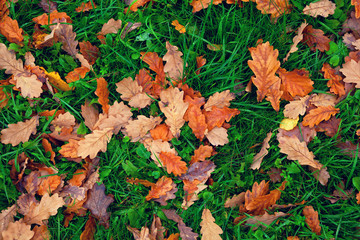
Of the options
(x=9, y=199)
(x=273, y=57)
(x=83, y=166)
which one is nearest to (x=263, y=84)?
(x=273, y=57)

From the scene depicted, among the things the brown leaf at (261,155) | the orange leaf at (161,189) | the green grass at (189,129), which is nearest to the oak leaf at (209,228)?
the green grass at (189,129)

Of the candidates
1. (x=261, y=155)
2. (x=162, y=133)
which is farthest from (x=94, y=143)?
(x=261, y=155)

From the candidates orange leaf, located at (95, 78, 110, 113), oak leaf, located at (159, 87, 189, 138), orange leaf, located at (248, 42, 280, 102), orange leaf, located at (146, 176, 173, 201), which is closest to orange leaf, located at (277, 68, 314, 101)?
orange leaf, located at (248, 42, 280, 102)

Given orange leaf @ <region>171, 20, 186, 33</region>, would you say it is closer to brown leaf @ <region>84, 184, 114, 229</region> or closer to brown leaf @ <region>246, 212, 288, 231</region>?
brown leaf @ <region>84, 184, 114, 229</region>

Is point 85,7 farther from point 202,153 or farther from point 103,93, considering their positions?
point 202,153

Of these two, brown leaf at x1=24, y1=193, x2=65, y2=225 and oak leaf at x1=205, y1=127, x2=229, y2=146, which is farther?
oak leaf at x1=205, y1=127, x2=229, y2=146

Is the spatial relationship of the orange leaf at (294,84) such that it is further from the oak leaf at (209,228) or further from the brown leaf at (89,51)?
the brown leaf at (89,51)

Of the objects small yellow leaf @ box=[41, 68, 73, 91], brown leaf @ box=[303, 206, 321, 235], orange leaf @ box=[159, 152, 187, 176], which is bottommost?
brown leaf @ box=[303, 206, 321, 235]
